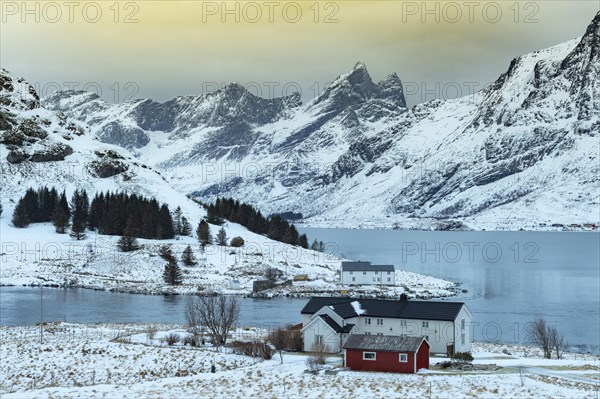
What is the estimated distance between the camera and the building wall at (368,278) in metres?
118

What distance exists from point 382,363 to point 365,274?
68308 millimetres

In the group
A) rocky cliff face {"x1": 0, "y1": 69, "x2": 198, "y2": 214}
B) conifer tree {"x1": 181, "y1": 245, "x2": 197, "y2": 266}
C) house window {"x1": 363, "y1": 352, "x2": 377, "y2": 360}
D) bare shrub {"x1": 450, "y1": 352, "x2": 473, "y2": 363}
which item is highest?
rocky cliff face {"x1": 0, "y1": 69, "x2": 198, "y2": 214}

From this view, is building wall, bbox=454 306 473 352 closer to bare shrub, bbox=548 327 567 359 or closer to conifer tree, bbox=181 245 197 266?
bare shrub, bbox=548 327 567 359

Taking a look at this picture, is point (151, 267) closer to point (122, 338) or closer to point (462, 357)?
point (122, 338)

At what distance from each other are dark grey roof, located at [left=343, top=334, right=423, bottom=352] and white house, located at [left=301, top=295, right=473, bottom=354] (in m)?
7.36

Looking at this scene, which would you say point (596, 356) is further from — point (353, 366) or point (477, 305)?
point (477, 305)

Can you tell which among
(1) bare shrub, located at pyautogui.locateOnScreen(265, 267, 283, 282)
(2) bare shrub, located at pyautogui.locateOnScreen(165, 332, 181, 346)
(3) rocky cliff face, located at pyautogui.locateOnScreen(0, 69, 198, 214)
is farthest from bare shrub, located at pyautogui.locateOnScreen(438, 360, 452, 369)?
(3) rocky cliff face, located at pyautogui.locateOnScreen(0, 69, 198, 214)

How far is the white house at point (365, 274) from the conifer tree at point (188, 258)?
2423cm

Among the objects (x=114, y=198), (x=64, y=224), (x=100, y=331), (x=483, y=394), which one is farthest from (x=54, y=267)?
(x=483, y=394)

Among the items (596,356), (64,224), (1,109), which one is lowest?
(596,356)

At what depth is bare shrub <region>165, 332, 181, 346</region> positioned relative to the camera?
196 ft

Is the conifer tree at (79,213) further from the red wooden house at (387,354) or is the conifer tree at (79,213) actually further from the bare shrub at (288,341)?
the red wooden house at (387,354)

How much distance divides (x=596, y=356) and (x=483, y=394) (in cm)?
2814

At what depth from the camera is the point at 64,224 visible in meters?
137
